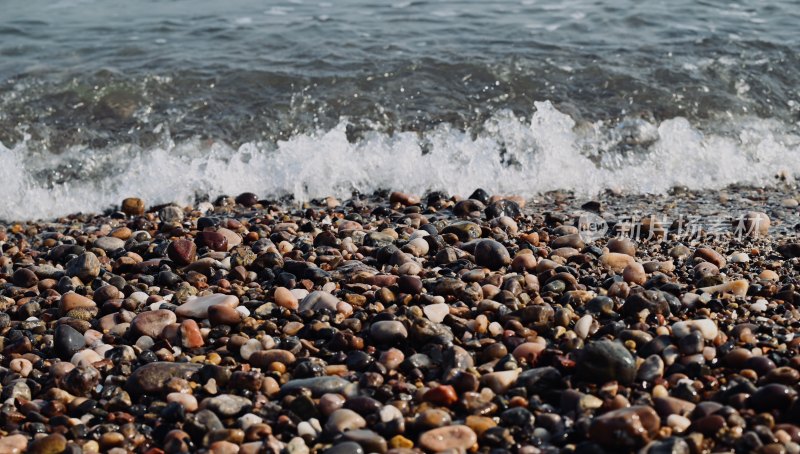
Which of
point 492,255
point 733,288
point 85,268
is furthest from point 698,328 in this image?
point 85,268

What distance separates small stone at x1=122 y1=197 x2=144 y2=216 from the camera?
615 cm

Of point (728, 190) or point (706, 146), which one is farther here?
point (706, 146)

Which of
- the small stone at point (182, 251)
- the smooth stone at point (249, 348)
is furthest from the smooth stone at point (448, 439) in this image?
the small stone at point (182, 251)

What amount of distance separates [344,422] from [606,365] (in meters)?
1.02

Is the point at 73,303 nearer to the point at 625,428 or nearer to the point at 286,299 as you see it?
the point at 286,299

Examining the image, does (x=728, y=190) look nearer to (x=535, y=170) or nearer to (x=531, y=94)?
(x=535, y=170)

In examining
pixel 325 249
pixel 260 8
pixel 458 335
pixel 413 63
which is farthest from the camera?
pixel 260 8

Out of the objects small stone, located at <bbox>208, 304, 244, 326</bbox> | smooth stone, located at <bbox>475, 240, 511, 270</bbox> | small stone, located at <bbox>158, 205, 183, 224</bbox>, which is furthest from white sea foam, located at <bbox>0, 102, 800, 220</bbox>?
small stone, located at <bbox>208, 304, 244, 326</bbox>

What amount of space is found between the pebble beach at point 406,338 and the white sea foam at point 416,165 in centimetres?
109

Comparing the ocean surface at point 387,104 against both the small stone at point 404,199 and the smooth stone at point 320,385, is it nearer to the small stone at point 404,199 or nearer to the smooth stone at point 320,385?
the small stone at point 404,199

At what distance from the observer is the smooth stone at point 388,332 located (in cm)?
353

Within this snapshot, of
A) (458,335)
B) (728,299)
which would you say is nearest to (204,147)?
(458,335)

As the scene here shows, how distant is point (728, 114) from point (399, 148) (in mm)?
3373

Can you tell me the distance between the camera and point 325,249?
15.7 ft
